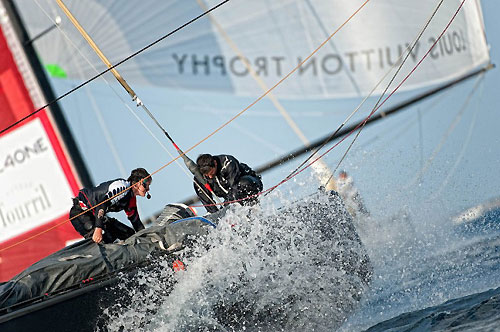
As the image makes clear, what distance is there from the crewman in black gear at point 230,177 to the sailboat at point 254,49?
2.84 m

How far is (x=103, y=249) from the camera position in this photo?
4.11 meters

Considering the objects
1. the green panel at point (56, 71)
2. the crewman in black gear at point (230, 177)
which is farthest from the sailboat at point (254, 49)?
the crewman in black gear at point (230, 177)

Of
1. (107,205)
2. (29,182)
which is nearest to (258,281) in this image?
(107,205)

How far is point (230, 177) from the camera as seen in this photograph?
15.9 feet

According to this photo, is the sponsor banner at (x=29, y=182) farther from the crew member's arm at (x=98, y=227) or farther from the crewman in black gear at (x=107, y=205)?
the crew member's arm at (x=98, y=227)

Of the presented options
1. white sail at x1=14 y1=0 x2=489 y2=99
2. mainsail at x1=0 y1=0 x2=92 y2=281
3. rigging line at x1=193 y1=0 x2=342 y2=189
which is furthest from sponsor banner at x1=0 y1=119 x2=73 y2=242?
rigging line at x1=193 y1=0 x2=342 y2=189

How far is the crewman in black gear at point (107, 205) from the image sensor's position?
4.42 metres

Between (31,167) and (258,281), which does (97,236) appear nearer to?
(258,281)

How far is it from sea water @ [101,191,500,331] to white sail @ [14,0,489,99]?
344 cm

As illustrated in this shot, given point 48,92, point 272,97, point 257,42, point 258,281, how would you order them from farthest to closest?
point 272,97, point 257,42, point 48,92, point 258,281

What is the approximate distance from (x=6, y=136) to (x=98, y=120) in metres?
0.86

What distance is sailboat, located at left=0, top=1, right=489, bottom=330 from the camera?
7.47 m

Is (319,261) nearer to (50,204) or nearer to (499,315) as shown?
(499,315)

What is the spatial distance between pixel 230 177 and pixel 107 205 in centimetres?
77
